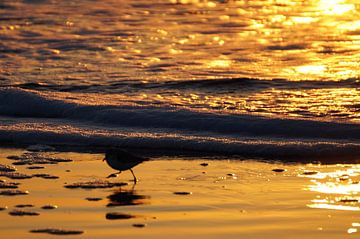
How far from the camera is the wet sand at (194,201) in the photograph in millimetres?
6871

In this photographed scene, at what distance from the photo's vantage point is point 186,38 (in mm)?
19219

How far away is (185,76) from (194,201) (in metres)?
7.76

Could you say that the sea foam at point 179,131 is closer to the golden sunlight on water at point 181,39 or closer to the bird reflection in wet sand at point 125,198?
the bird reflection in wet sand at point 125,198

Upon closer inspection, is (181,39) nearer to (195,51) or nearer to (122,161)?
(195,51)

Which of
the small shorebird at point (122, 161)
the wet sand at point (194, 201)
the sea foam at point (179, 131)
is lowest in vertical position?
the wet sand at point (194, 201)

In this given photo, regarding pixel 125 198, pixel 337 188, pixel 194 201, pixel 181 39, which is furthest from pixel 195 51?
pixel 194 201

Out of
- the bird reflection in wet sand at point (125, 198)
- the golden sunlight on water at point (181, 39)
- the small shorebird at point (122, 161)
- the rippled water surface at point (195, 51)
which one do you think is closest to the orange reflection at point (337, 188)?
the bird reflection in wet sand at point (125, 198)

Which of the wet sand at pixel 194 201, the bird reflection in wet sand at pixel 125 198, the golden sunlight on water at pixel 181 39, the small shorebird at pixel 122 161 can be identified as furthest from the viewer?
the golden sunlight on water at pixel 181 39

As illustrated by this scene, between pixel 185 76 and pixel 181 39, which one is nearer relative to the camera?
pixel 185 76

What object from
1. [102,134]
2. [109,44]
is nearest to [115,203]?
[102,134]

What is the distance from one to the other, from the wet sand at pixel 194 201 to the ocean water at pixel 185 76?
0.95 m

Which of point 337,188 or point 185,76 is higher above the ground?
point 185,76

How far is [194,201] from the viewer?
7719mm

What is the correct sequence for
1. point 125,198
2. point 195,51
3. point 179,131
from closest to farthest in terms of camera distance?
1. point 125,198
2. point 179,131
3. point 195,51
